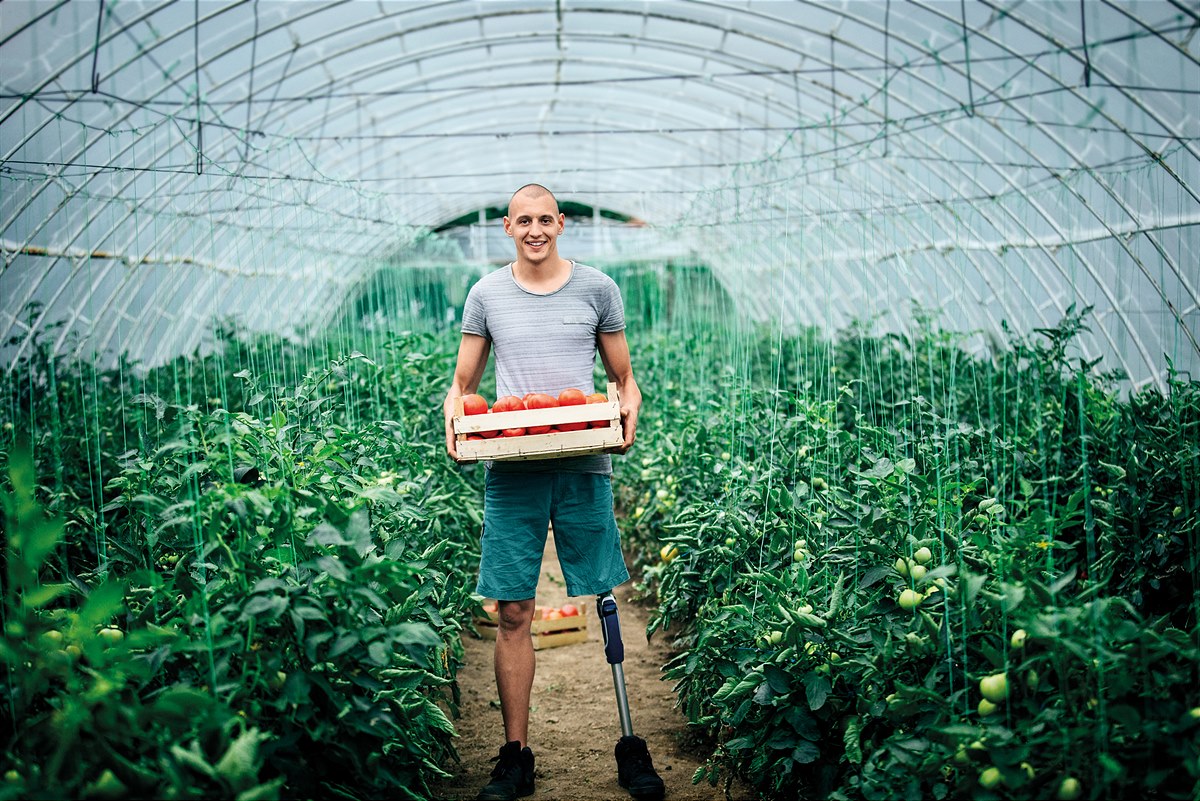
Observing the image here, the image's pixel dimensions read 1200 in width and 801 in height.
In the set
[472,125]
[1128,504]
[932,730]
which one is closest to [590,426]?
[932,730]

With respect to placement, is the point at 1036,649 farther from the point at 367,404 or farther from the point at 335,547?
the point at 367,404

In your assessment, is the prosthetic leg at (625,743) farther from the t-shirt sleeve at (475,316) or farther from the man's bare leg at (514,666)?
the t-shirt sleeve at (475,316)

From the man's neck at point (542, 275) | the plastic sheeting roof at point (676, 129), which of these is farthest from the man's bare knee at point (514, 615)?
the plastic sheeting roof at point (676, 129)

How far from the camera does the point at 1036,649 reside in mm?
1961

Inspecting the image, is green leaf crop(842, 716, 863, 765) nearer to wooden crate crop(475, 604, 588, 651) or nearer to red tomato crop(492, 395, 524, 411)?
red tomato crop(492, 395, 524, 411)

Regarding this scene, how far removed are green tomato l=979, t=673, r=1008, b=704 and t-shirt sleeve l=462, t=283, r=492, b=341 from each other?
5.27 ft

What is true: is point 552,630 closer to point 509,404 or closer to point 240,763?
point 509,404

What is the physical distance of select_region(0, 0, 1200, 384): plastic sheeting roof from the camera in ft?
17.6

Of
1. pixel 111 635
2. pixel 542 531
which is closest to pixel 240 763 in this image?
pixel 111 635

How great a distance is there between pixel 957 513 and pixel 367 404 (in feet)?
11.9

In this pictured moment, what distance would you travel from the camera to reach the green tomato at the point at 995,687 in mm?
1875

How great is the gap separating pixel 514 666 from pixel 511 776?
0.96 feet

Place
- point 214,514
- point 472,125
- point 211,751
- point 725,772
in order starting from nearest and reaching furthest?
point 211,751 → point 214,514 → point 725,772 → point 472,125

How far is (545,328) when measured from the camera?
2684mm
